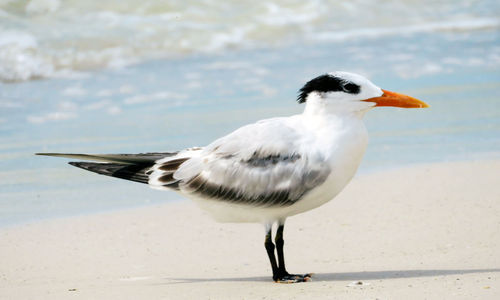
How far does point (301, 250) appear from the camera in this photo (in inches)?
196

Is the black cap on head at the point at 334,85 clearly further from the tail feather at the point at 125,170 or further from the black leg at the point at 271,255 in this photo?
the tail feather at the point at 125,170

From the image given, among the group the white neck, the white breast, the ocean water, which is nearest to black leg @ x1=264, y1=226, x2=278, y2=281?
the white breast

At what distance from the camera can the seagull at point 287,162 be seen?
4.22 metres

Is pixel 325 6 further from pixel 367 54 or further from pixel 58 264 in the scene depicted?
pixel 58 264

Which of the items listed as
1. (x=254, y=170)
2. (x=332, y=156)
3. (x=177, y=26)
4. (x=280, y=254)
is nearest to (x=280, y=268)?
(x=280, y=254)

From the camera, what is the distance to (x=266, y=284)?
4.32m

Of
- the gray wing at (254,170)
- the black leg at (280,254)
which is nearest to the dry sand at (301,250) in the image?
the black leg at (280,254)

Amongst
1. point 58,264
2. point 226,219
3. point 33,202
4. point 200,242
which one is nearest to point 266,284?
point 226,219

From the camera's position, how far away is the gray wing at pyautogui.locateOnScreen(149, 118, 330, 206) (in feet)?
13.9

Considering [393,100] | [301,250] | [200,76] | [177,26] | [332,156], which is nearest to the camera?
[332,156]

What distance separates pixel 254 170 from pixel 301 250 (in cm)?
86

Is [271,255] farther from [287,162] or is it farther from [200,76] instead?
[200,76]

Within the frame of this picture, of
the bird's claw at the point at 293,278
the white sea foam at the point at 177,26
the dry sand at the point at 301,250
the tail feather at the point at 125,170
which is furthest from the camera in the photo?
the white sea foam at the point at 177,26

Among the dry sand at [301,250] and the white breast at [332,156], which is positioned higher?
the white breast at [332,156]
